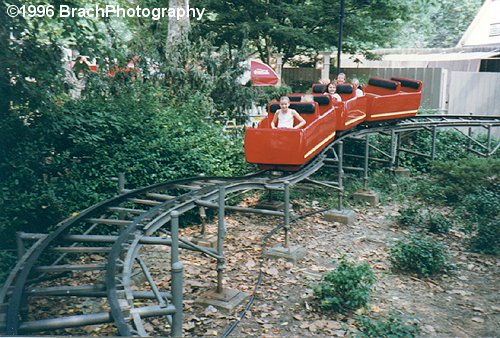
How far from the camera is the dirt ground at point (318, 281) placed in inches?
213

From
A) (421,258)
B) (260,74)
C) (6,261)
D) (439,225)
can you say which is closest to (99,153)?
(6,261)

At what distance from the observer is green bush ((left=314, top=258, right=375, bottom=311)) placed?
18.5 ft

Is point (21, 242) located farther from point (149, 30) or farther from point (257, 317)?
point (149, 30)

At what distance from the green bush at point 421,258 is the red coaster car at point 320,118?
2.35 m

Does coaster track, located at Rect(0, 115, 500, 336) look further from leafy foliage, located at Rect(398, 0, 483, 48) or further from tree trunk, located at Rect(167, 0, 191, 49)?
leafy foliage, located at Rect(398, 0, 483, 48)

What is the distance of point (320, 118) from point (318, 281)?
11.6 feet

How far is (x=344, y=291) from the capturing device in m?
5.75

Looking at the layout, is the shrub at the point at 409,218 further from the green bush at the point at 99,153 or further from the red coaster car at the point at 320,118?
the green bush at the point at 99,153

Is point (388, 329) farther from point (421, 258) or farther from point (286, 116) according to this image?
point (286, 116)

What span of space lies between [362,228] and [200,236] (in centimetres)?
306

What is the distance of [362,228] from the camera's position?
29.7 ft

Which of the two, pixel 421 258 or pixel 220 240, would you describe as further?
pixel 421 258

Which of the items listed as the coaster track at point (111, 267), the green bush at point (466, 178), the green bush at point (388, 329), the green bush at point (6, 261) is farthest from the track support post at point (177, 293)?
the green bush at point (466, 178)

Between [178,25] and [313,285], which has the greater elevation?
[178,25]
